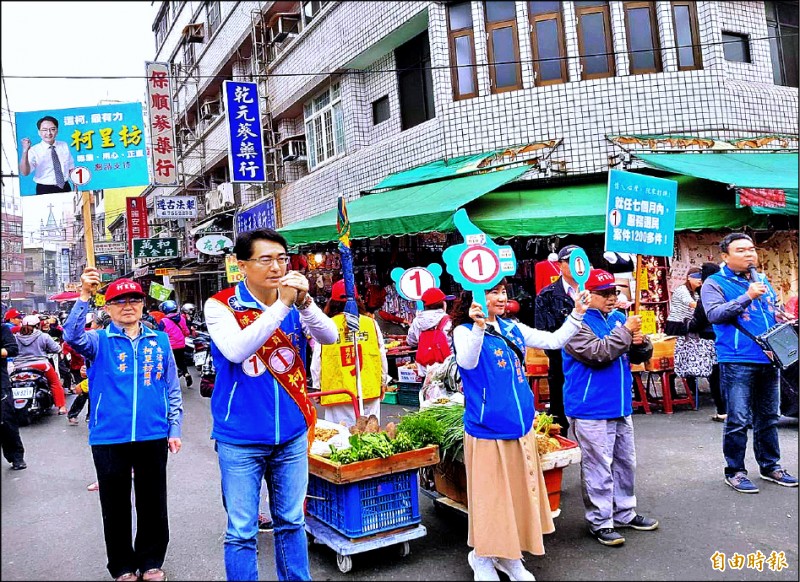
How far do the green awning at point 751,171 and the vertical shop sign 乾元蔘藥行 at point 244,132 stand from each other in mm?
9945

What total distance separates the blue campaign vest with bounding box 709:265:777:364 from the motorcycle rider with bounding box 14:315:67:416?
9505 millimetres

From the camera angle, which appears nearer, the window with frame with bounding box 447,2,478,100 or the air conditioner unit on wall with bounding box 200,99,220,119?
the window with frame with bounding box 447,2,478,100

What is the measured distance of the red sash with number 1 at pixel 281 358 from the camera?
2994mm

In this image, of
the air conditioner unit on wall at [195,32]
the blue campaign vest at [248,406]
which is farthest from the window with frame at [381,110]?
the air conditioner unit on wall at [195,32]

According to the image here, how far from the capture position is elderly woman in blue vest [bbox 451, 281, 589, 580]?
3396 millimetres

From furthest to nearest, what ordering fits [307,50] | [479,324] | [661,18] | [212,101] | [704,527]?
1. [212,101]
2. [307,50]
3. [661,18]
4. [704,527]
5. [479,324]

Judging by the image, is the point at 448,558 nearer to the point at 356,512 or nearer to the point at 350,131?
the point at 356,512

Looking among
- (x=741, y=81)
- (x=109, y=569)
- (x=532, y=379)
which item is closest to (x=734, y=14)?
(x=741, y=81)

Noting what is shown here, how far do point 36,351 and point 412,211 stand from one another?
263 inches

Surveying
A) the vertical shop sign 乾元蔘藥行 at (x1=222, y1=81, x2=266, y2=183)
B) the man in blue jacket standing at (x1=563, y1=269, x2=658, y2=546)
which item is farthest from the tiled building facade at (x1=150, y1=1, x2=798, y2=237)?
the man in blue jacket standing at (x1=563, y1=269, x2=658, y2=546)

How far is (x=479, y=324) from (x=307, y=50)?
47.8 feet

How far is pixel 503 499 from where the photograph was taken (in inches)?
134

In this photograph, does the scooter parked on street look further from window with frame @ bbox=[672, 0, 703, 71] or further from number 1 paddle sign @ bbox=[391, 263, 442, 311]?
window with frame @ bbox=[672, 0, 703, 71]

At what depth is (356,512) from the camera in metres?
3.75
